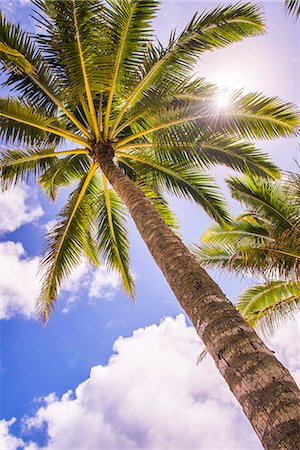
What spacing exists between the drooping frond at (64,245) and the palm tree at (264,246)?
3.39 metres

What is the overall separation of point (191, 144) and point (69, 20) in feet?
10.2

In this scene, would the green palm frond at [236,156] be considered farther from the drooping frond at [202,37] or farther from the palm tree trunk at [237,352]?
the palm tree trunk at [237,352]

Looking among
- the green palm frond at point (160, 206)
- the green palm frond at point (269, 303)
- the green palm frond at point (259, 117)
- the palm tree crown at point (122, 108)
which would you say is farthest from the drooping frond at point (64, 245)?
the green palm frond at point (269, 303)

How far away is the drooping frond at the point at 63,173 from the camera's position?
8062mm

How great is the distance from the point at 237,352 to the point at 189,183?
20.2 ft

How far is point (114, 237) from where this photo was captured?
9164 mm

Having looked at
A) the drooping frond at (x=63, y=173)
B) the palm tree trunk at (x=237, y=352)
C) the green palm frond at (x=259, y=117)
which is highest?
the drooping frond at (x=63, y=173)

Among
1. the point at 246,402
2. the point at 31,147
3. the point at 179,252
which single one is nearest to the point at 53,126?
the point at 31,147

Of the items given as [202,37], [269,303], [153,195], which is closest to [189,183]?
[153,195]

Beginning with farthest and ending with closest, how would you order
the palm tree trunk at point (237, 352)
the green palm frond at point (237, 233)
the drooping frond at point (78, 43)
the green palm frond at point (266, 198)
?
the green palm frond at point (237, 233), the green palm frond at point (266, 198), the drooping frond at point (78, 43), the palm tree trunk at point (237, 352)

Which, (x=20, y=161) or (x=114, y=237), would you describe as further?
(x=114, y=237)

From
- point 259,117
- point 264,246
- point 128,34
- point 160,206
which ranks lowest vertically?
point 264,246

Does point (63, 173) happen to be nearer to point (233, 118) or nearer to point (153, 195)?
point (153, 195)

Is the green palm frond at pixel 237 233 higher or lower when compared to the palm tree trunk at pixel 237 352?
higher
